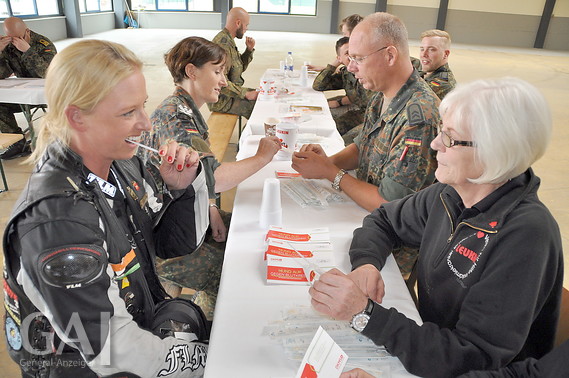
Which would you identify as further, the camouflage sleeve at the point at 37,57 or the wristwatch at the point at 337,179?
the camouflage sleeve at the point at 37,57

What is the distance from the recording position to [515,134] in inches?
41.5

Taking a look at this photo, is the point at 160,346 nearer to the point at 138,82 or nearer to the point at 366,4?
the point at 138,82

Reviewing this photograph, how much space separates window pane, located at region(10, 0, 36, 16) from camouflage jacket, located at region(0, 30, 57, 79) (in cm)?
722

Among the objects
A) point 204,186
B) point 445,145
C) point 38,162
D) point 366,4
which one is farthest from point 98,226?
point 366,4

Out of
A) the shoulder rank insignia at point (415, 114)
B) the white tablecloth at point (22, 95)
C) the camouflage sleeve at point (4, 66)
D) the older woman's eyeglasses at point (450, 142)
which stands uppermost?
the older woman's eyeglasses at point (450, 142)

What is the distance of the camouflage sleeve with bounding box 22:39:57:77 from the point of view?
15.7 ft

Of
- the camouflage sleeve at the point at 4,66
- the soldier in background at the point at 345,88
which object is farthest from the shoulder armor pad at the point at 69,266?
the camouflage sleeve at the point at 4,66

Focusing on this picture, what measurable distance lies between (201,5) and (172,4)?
1.17m

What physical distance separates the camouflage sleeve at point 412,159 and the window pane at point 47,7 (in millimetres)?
13193

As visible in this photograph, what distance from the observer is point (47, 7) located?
12125mm

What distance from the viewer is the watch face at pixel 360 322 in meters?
1.08

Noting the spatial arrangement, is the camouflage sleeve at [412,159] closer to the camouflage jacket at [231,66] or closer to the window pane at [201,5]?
the camouflage jacket at [231,66]

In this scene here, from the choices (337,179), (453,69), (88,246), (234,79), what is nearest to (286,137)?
(337,179)

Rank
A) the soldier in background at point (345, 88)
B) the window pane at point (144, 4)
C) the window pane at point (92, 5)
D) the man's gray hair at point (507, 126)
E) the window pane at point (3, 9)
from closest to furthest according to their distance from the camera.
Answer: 1. the man's gray hair at point (507, 126)
2. the soldier in background at point (345, 88)
3. the window pane at point (3, 9)
4. the window pane at point (92, 5)
5. the window pane at point (144, 4)
